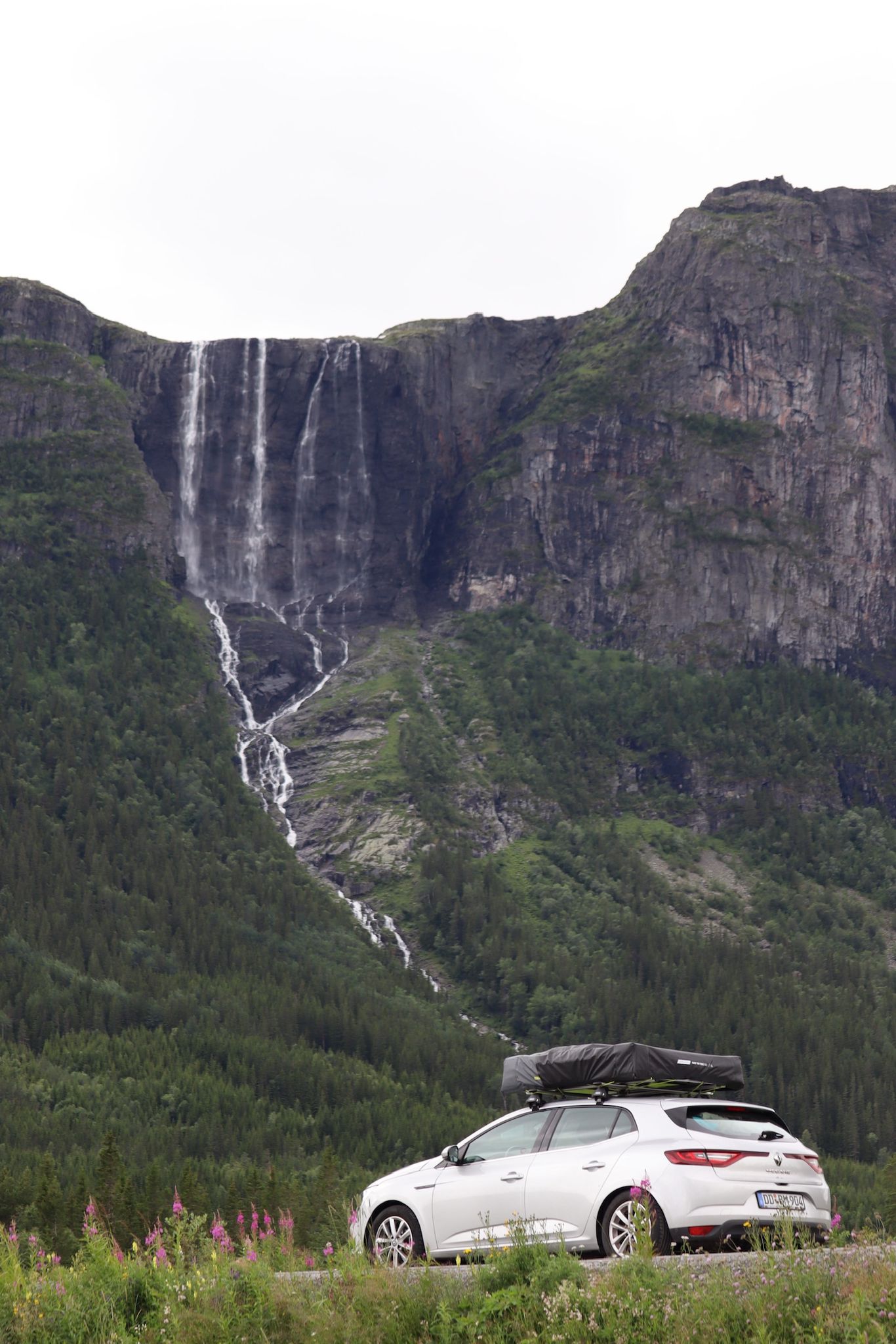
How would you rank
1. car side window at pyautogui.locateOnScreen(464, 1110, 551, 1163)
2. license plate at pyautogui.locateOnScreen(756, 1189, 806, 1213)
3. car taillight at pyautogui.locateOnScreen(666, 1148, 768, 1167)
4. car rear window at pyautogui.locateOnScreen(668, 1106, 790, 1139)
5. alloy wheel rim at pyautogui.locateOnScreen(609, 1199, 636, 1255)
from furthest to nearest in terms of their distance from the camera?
car side window at pyautogui.locateOnScreen(464, 1110, 551, 1163) < car rear window at pyautogui.locateOnScreen(668, 1106, 790, 1139) < license plate at pyautogui.locateOnScreen(756, 1189, 806, 1213) < car taillight at pyautogui.locateOnScreen(666, 1148, 768, 1167) < alloy wheel rim at pyautogui.locateOnScreen(609, 1199, 636, 1255)

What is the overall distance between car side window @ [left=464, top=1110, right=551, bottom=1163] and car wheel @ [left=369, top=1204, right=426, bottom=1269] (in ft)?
4.29

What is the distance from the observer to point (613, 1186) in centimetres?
2209

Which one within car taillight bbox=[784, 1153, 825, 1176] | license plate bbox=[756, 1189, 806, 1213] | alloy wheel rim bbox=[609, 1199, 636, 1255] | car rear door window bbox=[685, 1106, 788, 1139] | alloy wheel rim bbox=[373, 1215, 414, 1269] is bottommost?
alloy wheel rim bbox=[373, 1215, 414, 1269]

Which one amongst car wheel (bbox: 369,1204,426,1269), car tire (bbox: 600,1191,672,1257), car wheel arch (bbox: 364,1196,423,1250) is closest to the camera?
car tire (bbox: 600,1191,672,1257)

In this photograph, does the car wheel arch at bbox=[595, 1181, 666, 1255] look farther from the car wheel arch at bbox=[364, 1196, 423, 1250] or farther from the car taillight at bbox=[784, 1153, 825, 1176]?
the car wheel arch at bbox=[364, 1196, 423, 1250]

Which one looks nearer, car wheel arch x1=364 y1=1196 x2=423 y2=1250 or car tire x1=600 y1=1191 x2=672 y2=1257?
car tire x1=600 y1=1191 x2=672 y2=1257

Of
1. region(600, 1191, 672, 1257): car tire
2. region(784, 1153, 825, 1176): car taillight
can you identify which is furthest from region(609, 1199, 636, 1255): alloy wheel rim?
region(784, 1153, 825, 1176): car taillight

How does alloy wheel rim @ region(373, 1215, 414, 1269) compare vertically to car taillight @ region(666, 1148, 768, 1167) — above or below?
below

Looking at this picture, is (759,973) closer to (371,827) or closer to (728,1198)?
(371,827)

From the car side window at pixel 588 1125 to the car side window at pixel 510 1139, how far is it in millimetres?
361

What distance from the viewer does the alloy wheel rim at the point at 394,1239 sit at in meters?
24.1

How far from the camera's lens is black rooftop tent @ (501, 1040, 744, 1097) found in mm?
24156

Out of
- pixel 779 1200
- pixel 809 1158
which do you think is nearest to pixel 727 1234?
pixel 779 1200

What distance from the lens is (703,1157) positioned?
72.6 ft
